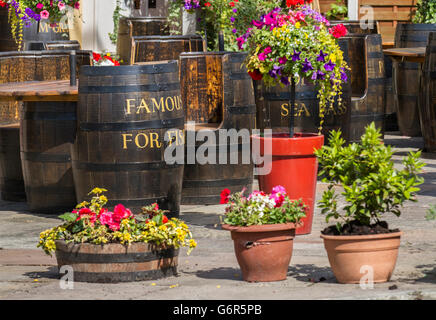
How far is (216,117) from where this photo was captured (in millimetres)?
8578

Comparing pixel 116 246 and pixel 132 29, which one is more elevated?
pixel 132 29

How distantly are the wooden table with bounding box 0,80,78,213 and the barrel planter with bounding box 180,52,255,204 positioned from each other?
3.56 feet

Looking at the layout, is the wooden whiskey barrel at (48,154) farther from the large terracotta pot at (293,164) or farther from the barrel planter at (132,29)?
the barrel planter at (132,29)

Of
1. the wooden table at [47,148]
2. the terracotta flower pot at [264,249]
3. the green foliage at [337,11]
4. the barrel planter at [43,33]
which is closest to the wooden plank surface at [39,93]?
the wooden table at [47,148]

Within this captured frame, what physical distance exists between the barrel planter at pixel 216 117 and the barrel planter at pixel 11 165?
1.62 metres

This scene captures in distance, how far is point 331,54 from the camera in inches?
267

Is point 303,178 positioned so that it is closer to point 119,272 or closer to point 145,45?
point 119,272

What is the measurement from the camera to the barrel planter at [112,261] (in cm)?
546

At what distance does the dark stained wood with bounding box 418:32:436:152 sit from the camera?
10.7 meters

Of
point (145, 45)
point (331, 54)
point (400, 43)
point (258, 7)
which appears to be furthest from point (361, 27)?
point (331, 54)

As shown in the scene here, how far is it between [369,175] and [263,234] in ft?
2.35

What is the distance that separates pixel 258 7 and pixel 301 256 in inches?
297

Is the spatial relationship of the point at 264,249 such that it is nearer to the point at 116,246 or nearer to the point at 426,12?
the point at 116,246

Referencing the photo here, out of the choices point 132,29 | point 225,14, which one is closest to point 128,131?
point 132,29
